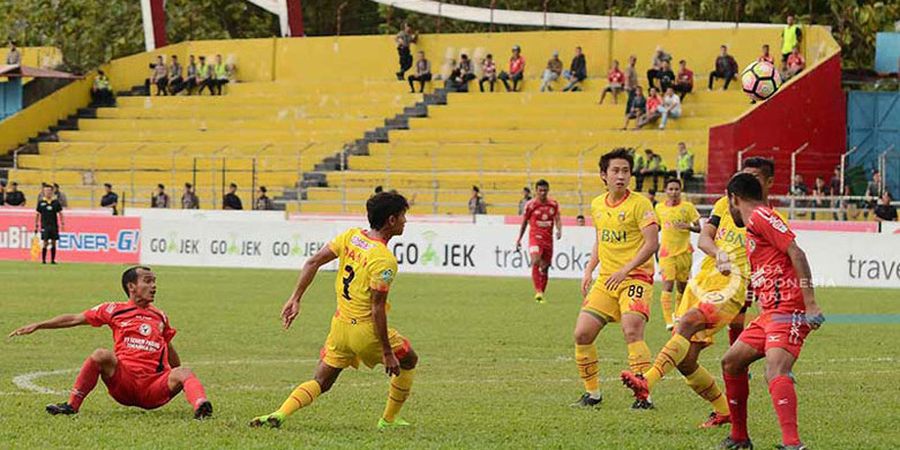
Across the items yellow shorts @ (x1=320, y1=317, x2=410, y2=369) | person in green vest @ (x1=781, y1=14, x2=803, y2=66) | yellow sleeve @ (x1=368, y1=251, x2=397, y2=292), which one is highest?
person in green vest @ (x1=781, y1=14, x2=803, y2=66)

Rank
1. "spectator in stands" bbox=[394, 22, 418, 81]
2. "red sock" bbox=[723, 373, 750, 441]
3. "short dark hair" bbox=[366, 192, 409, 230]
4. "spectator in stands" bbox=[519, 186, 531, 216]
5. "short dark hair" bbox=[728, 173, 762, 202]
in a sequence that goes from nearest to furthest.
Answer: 1. "short dark hair" bbox=[728, 173, 762, 202]
2. "red sock" bbox=[723, 373, 750, 441]
3. "short dark hair" bbox=[366, 192, 409, 230]
4. "spectator in stands" bbox=[519, 186, 531, 216]
5. "spectator in stands" bbox=[394, 22, 418, 81]

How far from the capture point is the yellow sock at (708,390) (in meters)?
11.3

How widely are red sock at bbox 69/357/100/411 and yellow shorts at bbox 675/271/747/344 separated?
4337 mm

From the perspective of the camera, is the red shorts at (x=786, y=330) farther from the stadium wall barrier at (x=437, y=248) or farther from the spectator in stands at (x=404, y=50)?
the spectator in stands at (x=404, y=50)

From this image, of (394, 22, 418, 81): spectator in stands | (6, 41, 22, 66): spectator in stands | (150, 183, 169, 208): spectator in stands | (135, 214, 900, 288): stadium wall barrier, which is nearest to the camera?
(135, 214, 900, 288): stadium wall barrier

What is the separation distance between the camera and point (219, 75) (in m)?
53.0

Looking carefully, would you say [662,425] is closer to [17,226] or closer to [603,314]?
[603,314]

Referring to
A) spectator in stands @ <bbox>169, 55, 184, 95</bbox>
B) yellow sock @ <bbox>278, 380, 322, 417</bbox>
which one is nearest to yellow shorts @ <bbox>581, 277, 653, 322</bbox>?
yellow sock @ <bbox>278, 380, 322, 417</bbox>

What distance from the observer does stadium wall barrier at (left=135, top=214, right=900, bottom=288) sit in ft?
101

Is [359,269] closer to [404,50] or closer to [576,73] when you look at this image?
[576,73]

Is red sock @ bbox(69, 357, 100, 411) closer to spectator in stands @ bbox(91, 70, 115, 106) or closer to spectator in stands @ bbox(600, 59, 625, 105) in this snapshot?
spectator in stands @ bbox(600, 59, 625, 105)

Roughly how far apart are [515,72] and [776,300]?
1521 inches

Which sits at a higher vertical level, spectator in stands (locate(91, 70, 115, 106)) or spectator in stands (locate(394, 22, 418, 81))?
spectator in stands (locate(394, 22, 418, 81))

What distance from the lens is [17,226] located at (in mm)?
39094
